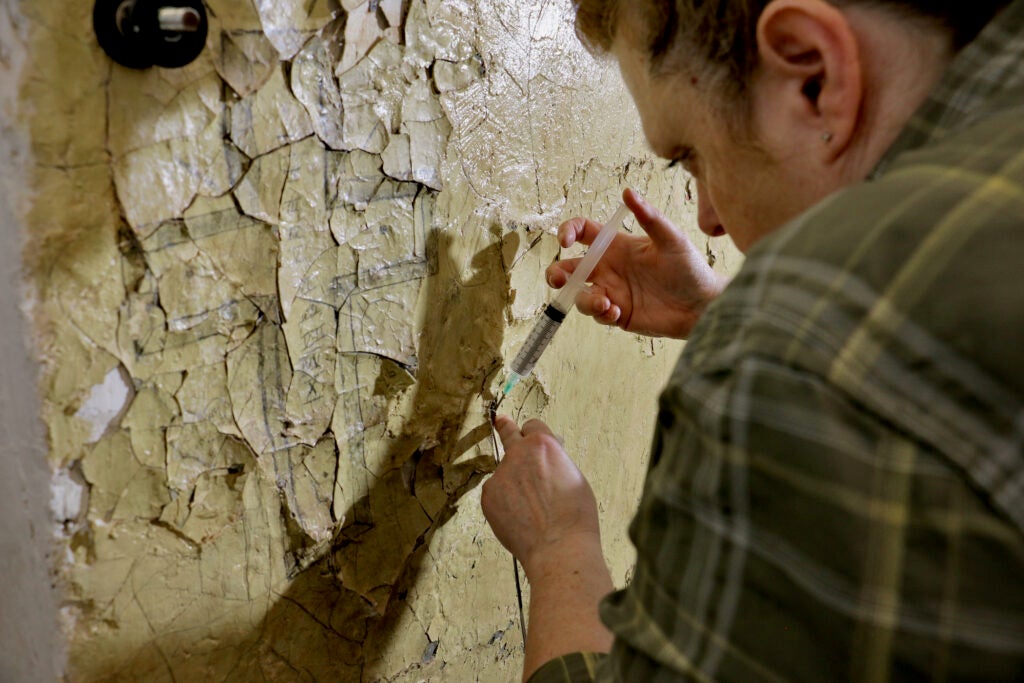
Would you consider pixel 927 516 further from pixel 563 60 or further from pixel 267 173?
pixel 563 60

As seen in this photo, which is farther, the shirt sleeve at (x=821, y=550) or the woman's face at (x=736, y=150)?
the woman's face at (x=736, y=150)

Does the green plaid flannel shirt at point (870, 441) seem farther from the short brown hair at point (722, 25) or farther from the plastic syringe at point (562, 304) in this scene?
the plastic syringe at point (562, 304)

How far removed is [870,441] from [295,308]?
19.0 inches

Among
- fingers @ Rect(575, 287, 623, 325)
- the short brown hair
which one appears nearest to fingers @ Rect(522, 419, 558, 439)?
fingers @ Rect(575, 287, 623, 325)

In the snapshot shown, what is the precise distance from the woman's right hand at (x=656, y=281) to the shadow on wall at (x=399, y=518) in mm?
194

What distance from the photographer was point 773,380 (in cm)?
38

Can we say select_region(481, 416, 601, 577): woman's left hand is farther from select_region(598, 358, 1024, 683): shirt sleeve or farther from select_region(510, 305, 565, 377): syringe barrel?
select_region(598, 358, 1024, 683): shirt sleeve

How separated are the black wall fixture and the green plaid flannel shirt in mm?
407

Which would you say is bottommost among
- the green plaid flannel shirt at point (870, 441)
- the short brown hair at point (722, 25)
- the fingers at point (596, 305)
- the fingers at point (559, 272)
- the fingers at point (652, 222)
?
the fingers at point (596, 305)

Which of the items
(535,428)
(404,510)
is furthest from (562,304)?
(404,510)

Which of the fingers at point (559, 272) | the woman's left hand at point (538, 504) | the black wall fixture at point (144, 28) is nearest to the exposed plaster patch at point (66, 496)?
the black wall fixture at point (144, 28)

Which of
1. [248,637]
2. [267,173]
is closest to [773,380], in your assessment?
[267,173]

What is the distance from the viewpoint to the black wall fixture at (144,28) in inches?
19.8

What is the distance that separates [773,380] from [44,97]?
0.48 metres
